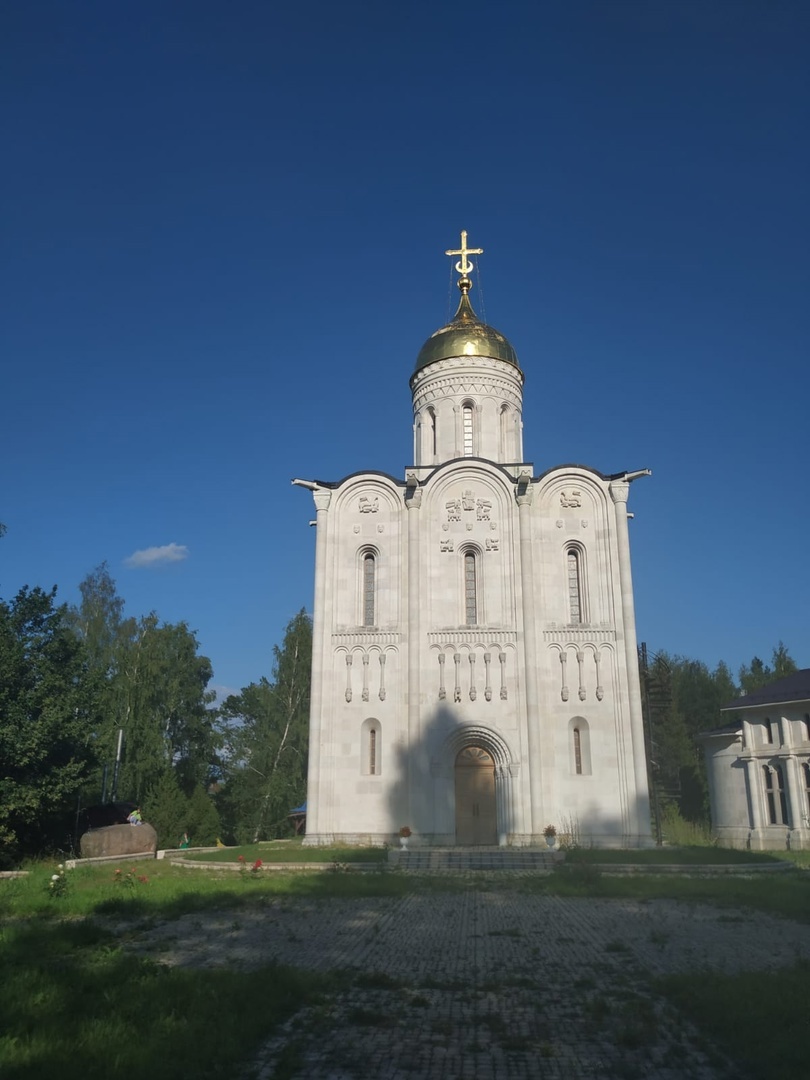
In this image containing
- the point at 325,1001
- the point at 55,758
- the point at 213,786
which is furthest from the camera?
the point at 213,786

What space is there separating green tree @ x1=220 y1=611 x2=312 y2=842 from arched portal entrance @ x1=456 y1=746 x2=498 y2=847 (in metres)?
11.0

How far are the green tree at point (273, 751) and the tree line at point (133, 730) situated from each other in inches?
2.1

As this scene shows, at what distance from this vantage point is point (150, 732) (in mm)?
30516

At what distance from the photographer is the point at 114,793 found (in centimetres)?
2736

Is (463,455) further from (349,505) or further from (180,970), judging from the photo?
(180,970)

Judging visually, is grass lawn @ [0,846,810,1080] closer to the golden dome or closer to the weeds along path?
the weeds along path

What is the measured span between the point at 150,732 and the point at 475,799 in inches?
514

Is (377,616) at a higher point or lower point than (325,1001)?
higher

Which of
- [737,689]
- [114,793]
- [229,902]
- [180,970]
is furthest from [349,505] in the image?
[737,689]

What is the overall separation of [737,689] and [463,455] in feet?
106

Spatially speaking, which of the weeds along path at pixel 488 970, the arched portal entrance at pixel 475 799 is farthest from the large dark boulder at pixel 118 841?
the weeds along path at pixel 488 970

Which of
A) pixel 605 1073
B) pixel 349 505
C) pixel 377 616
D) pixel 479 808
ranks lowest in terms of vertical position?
pixel 605 1073

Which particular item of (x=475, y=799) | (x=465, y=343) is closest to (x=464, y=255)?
(x=465, y=343)

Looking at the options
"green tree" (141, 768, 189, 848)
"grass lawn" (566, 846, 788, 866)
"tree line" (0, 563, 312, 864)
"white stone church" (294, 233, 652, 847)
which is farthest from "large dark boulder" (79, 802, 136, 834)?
"grass lawn" (566, 846, 788, 866)
